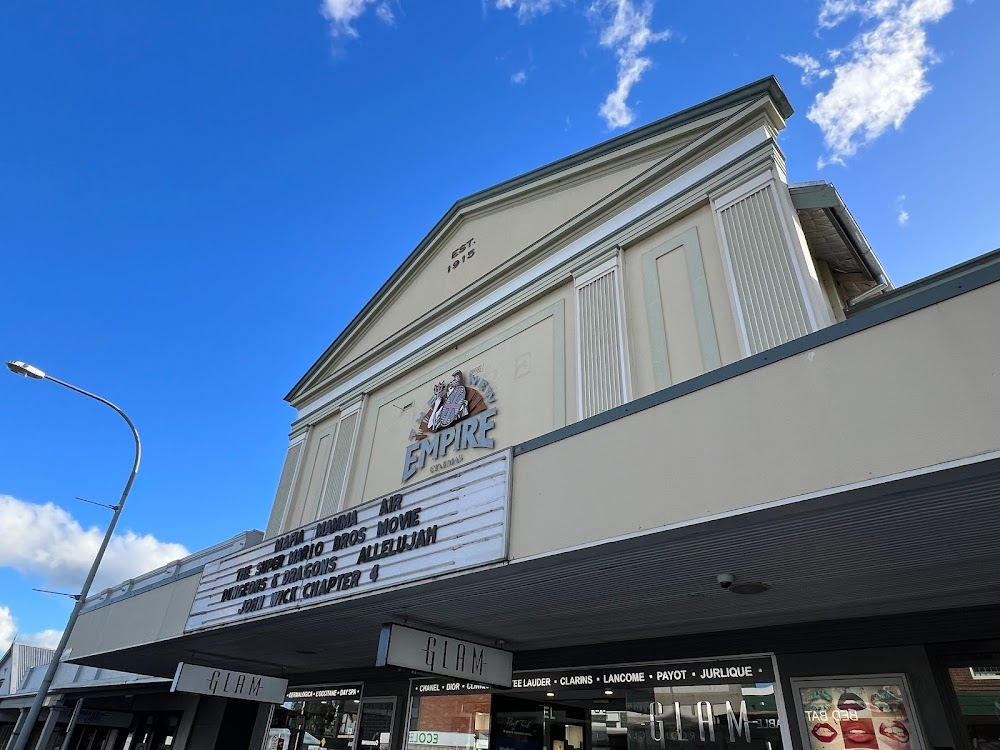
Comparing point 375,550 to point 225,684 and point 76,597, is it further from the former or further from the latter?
point 76,597

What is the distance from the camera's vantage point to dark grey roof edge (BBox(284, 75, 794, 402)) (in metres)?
8.95

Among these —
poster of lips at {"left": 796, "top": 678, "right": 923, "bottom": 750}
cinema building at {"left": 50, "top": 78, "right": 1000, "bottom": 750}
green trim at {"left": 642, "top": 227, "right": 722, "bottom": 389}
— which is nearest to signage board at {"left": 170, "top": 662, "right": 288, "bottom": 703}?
cinema building at {"left": 50, "top": 78, "right": 1000, "bottom": 750}

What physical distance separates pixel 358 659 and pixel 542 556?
7474 mm

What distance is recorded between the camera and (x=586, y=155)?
38.4ft

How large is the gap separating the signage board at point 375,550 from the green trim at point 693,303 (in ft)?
9.80

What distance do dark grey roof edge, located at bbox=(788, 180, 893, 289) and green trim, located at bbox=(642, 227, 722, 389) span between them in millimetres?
1403

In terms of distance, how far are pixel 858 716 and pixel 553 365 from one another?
599 cm

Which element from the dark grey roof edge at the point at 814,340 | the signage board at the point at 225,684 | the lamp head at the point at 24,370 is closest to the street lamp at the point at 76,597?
the lamp head at the point at 24,370

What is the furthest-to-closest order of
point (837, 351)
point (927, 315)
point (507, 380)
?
point (507, 380) → point (837, 351) → point (927, 315)

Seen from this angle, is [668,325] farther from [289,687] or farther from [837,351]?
[289,687]

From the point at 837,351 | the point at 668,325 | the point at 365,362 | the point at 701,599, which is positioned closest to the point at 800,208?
the point at 668,325

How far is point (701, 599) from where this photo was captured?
656 centimetres

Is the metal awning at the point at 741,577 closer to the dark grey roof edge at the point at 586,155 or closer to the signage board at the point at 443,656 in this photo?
the signage board at the point at 443,656

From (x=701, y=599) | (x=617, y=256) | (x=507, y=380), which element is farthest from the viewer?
(x=507, y=380)
